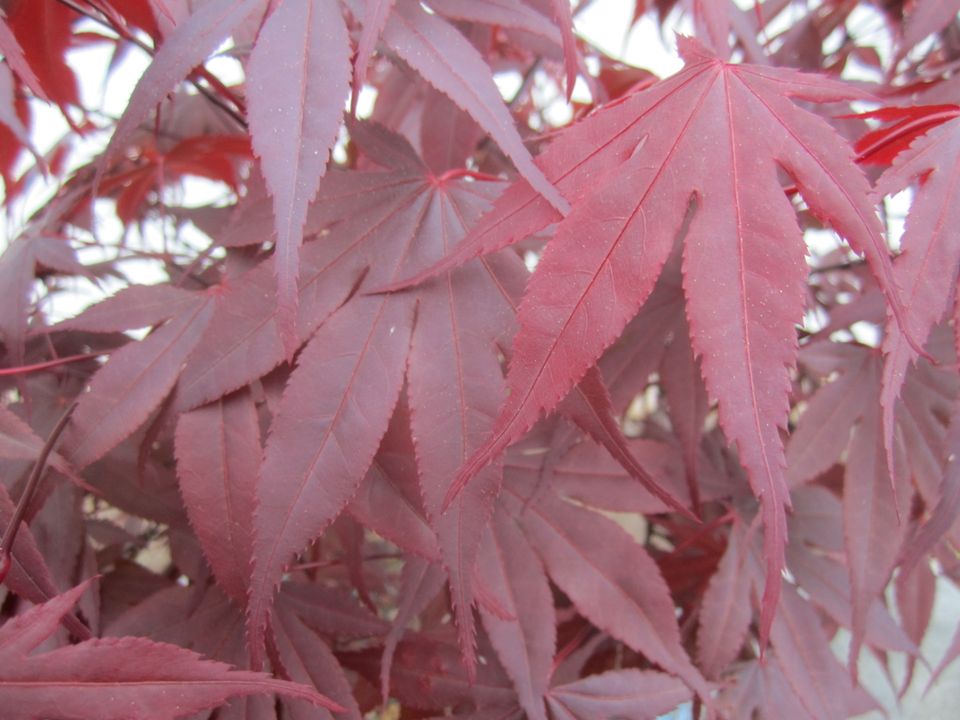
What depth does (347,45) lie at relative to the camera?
0.35m

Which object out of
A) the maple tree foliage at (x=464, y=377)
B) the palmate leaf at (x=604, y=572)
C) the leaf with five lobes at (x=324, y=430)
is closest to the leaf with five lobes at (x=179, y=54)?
the maple tree foliage at (x=464, y=377)

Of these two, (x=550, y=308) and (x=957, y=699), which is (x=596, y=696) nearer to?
(x=550, y=308)

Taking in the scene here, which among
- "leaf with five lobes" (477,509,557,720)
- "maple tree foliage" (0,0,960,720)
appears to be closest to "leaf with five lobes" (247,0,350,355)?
"maple tree foliage" (0,0,960,720)

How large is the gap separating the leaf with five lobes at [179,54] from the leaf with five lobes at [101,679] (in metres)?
0.19

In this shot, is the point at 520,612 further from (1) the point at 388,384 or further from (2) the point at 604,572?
(1) the point at 388,384

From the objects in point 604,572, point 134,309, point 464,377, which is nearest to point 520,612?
point 604,572

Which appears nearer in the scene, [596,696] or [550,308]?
[550,308]

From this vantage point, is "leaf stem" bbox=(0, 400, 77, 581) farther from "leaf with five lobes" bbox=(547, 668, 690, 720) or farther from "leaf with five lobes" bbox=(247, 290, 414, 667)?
"leaf with five lobes" bbox=(547, 668, 690, 720)

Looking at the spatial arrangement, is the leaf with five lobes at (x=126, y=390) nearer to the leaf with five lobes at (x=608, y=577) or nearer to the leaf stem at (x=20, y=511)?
the leaf stem at (x=20, y=511)

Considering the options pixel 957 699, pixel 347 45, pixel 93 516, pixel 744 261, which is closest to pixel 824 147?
pixel 744 261

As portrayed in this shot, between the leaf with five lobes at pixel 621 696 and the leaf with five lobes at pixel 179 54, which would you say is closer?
the leaf with five lobes at pixel 179 54

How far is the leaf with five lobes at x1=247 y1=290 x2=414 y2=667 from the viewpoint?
0.34 m

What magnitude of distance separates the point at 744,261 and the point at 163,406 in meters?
0.30

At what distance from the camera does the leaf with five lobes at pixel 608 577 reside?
0.47m
